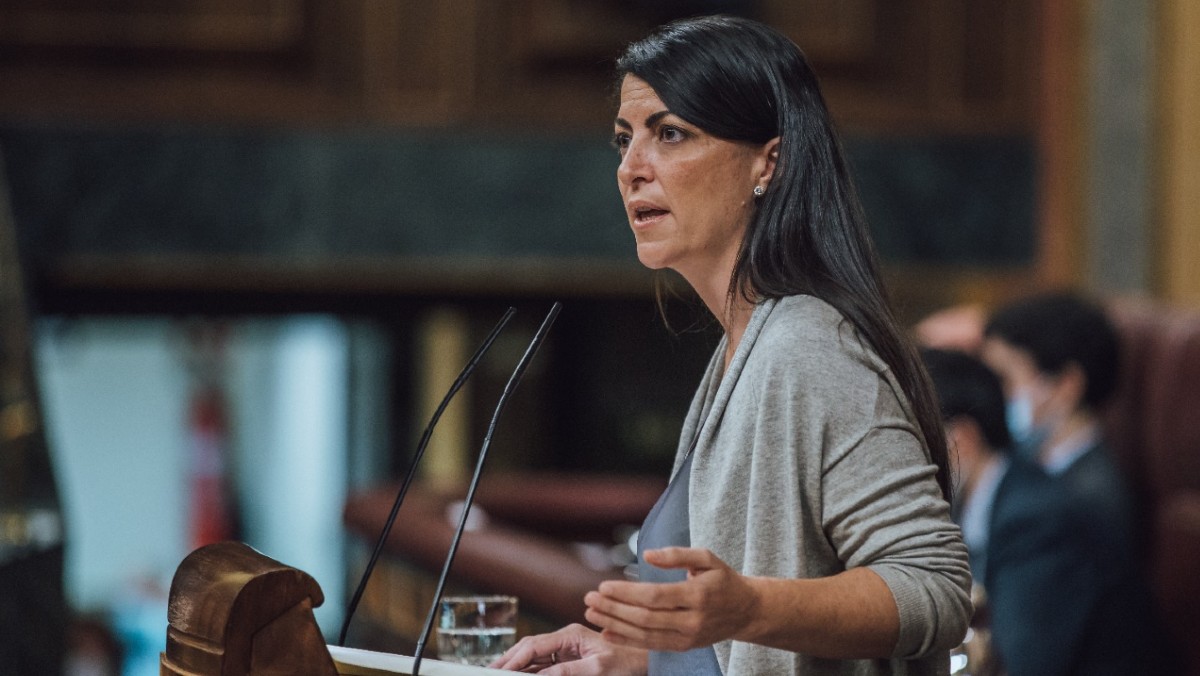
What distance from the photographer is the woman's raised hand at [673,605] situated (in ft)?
3.19

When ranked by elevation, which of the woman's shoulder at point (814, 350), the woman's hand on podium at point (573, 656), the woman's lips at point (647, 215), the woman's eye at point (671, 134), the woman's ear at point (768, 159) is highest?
the woman's eye at point (671, 134)

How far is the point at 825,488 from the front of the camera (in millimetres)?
1138

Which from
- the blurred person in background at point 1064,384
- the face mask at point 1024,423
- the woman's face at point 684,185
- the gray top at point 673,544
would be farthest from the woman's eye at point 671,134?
the face mask at point 1024,423

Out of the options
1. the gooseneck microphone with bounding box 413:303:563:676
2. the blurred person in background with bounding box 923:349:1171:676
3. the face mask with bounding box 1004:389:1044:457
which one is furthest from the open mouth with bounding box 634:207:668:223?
the face mask with bounding box 1004:389:1044:457

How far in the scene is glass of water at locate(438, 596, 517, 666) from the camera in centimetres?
148

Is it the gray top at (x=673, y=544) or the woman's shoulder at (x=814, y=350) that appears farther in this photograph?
the gray top at (x=673, y=544)

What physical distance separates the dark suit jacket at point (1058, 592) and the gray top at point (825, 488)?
1.79 m

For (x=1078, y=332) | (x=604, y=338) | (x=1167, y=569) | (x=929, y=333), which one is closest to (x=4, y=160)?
(x=604, y=338)

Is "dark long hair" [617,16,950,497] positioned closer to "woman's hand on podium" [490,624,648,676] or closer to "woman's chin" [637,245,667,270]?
"woman's chin" [637,245,667,270]

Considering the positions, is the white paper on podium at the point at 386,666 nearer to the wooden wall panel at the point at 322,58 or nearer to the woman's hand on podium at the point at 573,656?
the woman's hand on podium at the point at 573,656

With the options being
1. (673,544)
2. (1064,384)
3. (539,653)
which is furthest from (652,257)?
(1064,384)

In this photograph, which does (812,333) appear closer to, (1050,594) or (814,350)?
(814,350)

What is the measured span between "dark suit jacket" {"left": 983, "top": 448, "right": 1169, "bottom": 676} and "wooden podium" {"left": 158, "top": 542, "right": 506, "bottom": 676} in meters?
2.00

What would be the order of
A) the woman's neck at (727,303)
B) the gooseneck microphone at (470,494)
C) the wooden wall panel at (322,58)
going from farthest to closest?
the wooden wall panel at (322,58) < the woman's neck at (727,303) < the gooseneck microphone at (470,494)
